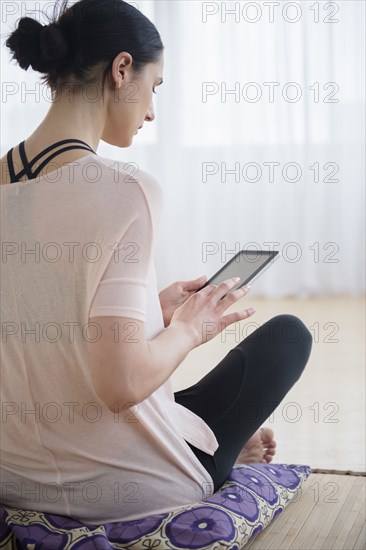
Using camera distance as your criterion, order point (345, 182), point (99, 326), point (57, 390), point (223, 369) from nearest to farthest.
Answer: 1. point (99, 326)
2. point (57, 390)
3. point (223, 369)
4. point (345, 182)

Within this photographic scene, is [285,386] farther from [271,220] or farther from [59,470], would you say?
[271,220]

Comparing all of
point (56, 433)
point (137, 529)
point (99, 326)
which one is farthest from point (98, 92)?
point (137, 529)

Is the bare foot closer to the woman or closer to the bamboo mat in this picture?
the bamboo mat

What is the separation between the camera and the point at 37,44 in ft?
4.19

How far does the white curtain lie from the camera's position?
4.09 m

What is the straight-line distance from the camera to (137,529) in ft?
4.17

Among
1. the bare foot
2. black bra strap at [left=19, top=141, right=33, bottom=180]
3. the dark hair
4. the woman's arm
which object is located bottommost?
the bare foot

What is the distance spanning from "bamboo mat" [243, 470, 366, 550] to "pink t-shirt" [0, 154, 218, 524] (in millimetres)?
204

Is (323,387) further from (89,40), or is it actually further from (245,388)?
(89,40)

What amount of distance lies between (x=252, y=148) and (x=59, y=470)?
3182 millimetres

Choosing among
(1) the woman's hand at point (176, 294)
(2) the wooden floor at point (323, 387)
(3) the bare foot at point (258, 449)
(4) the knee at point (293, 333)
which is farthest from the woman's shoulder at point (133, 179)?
(2) the wooden floor at point (323, 387)

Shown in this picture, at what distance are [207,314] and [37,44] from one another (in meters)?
0.49

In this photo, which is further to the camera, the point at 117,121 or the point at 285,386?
the point at 285,386

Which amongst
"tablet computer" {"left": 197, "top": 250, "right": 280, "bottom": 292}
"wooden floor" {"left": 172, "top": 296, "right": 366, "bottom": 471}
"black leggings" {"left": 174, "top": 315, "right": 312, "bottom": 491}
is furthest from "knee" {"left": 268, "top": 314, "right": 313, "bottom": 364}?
"wooden floor" {"left": 172, "top": 296, "right": 366, "bottom": 471}
